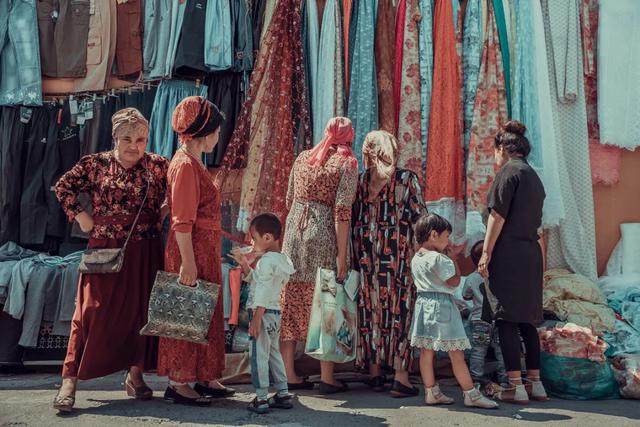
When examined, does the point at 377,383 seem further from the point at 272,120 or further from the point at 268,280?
the point at 272,120

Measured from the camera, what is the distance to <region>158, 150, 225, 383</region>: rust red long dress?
12.7ft

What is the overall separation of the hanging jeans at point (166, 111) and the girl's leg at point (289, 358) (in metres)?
2.05

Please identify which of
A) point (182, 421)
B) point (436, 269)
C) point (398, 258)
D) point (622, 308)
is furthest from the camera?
point (622, 308)

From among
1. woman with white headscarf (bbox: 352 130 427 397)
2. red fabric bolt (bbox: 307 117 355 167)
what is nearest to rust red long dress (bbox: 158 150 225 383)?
red fabric bolt (bbox: 307 117 355 167)

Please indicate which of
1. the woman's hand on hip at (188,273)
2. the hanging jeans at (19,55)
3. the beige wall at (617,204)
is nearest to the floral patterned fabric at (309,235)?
the woman's hand on hip at (188,273)

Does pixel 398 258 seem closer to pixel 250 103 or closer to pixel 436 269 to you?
pixel 436 269

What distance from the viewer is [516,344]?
4.17 metres

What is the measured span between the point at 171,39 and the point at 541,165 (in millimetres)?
3116

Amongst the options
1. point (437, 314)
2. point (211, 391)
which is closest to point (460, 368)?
point (437, 314)

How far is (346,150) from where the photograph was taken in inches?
174

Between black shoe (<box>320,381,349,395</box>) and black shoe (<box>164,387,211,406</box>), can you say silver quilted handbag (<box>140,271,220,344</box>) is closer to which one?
black shoe (<box>164,387,211,406</box>)

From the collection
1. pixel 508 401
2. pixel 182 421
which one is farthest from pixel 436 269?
pixel 182 421

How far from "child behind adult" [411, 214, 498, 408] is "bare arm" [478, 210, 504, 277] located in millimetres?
236

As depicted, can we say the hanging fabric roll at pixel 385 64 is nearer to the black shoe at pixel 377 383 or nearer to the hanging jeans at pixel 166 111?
the hanging jeans at pixel 166 111
